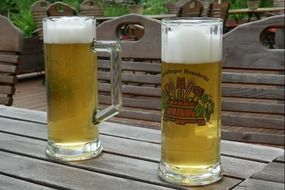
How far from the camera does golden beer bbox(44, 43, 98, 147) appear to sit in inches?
34.6

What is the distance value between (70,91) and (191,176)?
0.24 m

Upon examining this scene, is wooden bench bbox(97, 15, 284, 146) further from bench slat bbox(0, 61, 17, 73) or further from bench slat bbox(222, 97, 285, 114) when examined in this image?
bench slat bbox(0, 61, 17, 73)

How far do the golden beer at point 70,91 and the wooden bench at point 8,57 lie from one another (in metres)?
1.08

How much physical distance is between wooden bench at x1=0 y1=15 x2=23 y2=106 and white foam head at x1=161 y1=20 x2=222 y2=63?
4.10 feet

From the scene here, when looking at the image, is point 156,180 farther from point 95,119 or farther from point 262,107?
point 262,107

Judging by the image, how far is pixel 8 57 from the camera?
2014 mm

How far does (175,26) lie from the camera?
757 mm

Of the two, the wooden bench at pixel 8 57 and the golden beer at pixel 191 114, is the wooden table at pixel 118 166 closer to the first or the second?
the golden beer at pixel 191 114

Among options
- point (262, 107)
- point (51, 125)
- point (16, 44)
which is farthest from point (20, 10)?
point (51, 125)

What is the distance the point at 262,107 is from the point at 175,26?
833 mm

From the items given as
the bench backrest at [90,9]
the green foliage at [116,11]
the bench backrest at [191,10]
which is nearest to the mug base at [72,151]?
the bench backrest at [191,10]

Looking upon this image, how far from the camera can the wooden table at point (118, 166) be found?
794 millimetres

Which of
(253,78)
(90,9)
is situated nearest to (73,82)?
(253,78)

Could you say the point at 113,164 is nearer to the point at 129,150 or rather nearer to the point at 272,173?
the point at 129,150
